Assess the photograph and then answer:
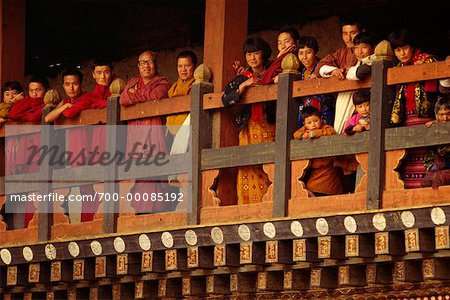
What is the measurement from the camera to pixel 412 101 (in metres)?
14.1

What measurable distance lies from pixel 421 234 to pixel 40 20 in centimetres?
733

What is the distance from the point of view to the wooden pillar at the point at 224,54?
1544 centimetres

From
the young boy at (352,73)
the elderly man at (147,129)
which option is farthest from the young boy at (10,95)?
the young boy at (352,73)

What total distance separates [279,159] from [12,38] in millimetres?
3954

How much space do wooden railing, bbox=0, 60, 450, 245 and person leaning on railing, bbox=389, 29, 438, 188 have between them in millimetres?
84

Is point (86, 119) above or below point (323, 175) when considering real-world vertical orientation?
above

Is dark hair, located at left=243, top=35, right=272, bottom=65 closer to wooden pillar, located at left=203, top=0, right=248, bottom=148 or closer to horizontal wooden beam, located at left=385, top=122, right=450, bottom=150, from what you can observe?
wooden pillar, located at left=203, top=0, right=248, bottom=148

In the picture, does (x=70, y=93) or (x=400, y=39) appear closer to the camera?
(x=400, y=39)

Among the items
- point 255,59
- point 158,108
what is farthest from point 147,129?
point 255,59

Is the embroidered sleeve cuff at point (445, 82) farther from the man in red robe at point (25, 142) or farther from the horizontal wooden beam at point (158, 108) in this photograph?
the man in red robe at point (25, 142)

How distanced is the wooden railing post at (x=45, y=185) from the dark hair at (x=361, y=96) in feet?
11.2

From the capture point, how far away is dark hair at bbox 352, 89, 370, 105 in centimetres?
1429

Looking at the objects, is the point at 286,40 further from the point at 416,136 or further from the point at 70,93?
the point at 70,93

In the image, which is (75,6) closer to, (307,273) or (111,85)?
(111,85)
